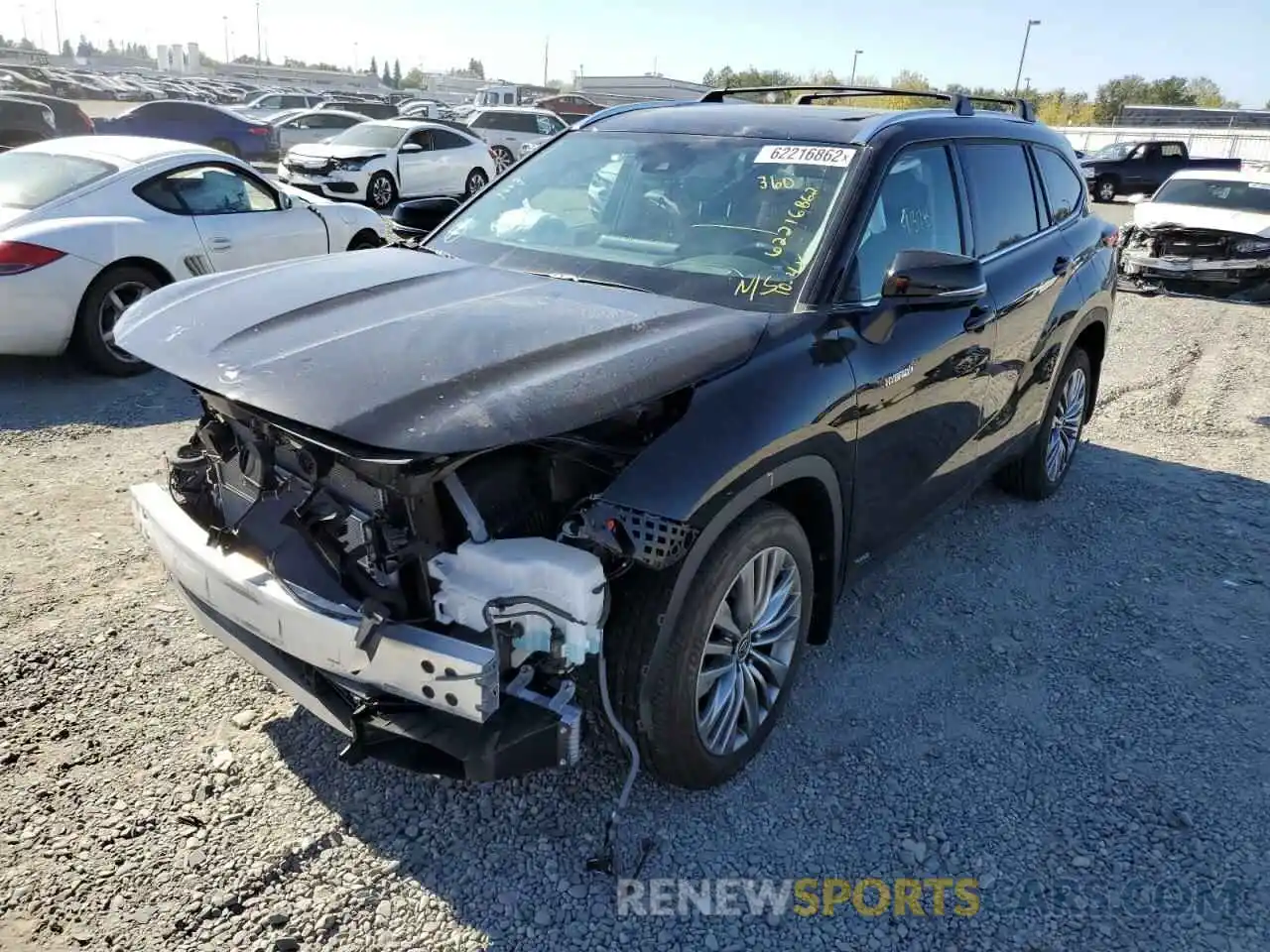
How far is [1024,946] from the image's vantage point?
98.3 inches

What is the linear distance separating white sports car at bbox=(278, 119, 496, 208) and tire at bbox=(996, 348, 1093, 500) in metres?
12.3

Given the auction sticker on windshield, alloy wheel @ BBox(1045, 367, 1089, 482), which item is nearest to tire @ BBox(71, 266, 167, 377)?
the auction sticker on windshield

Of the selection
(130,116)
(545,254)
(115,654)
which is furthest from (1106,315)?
(130,116)

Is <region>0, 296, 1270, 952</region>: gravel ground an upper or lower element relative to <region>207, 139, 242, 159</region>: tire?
lower

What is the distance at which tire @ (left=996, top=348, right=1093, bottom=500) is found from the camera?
201 inches

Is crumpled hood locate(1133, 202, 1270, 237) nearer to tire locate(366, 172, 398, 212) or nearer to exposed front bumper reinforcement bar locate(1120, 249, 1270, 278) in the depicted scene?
exposed front bumper reinforcement bar locate(1120, 249, 1270, 278)

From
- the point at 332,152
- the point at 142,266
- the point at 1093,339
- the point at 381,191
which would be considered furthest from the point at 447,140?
the point at 1093,339

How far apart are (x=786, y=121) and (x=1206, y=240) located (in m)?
10.8

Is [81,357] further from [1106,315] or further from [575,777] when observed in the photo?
[1106,315]

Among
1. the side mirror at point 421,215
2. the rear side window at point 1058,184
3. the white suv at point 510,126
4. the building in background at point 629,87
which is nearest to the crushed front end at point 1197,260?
the rear side window at point 1058,184

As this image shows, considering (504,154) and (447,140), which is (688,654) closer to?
(447,140)

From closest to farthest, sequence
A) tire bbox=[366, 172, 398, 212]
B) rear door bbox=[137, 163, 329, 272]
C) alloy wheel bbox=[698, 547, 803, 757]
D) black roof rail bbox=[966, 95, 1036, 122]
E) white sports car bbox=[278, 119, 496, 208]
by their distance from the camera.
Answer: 1. alloy wheel bbox=[698, 547, 803, 757]
2. black roof rail bbox=[966, 95, 1036, 122]
3. rear door bbox=[137, 163, 329, 272]
4. white sports car bbox=[278, 119, 496, 208]
5. tire bbox=[366, 172, 398, 212]

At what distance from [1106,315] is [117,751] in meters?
5.32

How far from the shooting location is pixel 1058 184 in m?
4.99
